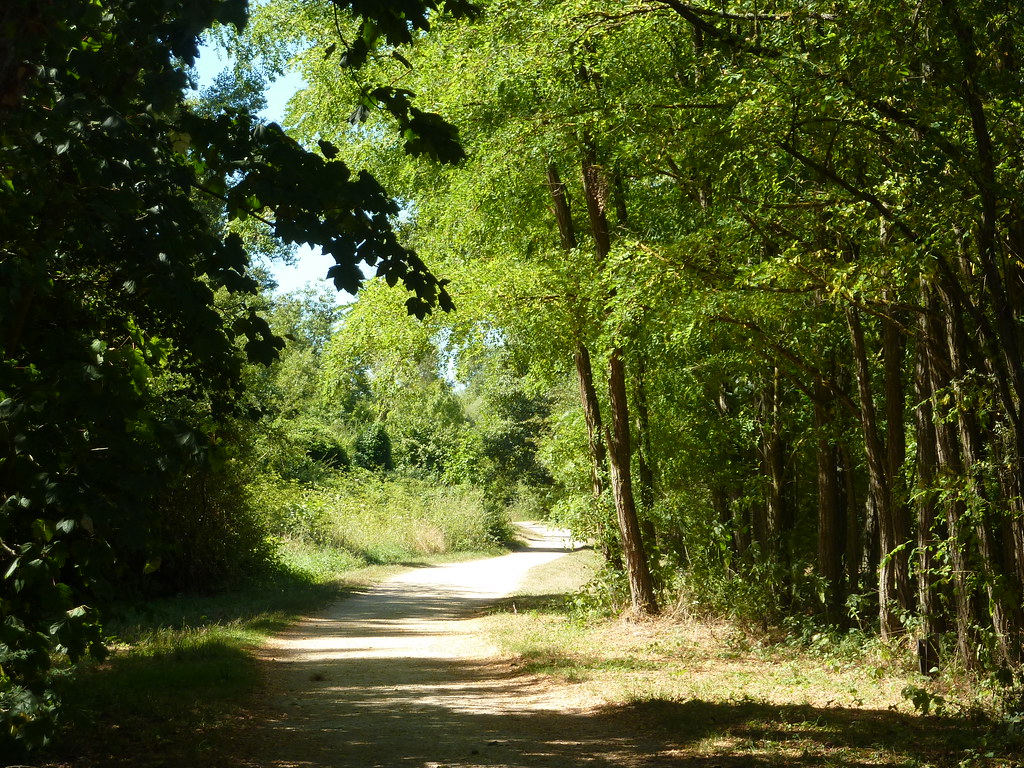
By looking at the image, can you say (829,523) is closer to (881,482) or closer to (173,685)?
(881,482)

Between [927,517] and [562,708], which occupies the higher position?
[927,517]

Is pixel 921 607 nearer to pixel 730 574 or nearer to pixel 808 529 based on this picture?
pixel 730 574

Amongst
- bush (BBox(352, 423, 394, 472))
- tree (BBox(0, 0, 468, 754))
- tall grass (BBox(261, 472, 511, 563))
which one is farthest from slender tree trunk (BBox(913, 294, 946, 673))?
bush (BBox(352, 423, 394, 472))

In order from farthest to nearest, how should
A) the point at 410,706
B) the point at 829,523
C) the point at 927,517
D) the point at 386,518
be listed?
1. the point at 386,518
2. the point at 829,523
3. the point at 927,517
4. the point at 410,706

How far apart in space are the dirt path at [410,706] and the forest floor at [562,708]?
3 centimetres

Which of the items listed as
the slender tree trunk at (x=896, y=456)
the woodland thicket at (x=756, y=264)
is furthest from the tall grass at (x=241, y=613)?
the slender tree trunk at (x=896, y=456)

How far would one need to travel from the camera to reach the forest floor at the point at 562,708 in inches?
285

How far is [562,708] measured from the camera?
9.55 meters

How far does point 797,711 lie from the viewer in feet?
28.6

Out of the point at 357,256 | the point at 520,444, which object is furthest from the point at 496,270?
the point at 520,444

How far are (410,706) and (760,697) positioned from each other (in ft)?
11.5

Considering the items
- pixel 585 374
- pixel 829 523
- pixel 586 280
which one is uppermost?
pixel 586 280

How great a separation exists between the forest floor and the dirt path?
0.03 m

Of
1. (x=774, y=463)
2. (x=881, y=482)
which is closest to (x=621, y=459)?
(x=774, y=463)
